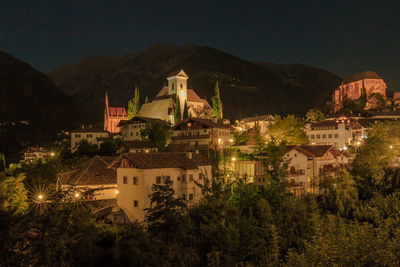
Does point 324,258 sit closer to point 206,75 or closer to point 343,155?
point 343,155

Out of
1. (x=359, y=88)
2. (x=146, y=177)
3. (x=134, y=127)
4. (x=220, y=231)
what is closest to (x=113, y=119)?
(x=134, y=127)

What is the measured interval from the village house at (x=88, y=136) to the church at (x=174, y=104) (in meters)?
14.1

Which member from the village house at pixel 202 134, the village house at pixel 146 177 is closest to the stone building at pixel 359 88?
the village house at pixel 202 134

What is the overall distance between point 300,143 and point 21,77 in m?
181

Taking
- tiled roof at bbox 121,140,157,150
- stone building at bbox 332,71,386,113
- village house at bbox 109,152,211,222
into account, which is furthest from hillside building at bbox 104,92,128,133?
stone building at bbox 332,71,386,113

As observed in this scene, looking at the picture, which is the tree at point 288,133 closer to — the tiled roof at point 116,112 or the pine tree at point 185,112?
the pine tree at point 185,112

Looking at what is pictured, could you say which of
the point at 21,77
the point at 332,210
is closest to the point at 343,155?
the point at 332,210

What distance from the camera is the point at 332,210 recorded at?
38406mm

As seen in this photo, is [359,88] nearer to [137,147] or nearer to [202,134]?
[202,134]

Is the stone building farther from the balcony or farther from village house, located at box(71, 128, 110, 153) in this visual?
village house, located at box(71, 128, 110, 153)

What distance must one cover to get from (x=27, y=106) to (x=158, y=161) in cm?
15509

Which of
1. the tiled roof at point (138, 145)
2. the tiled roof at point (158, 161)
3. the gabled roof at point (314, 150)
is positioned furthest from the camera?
the tiled roof at point (138, 145)

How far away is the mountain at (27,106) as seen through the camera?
119m

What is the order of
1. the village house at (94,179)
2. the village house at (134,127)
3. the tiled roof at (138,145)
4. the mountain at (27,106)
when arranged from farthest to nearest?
the mountain at (27,106) → the village house at (134,127) → the tiled roof at (138,145) → the village house at (94,179)
